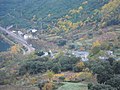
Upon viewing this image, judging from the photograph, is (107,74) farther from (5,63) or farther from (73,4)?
(73,4)

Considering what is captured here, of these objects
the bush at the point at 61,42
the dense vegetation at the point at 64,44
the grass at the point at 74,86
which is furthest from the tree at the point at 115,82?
the bush at the point at 61,42

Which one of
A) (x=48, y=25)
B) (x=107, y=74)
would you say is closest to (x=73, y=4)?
(x=48, y=25)

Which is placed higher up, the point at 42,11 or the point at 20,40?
the point at 42,11

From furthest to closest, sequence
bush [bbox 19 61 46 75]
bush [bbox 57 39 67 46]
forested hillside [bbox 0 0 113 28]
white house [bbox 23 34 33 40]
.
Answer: forested hillside [bbox 0 0 113 28]
white house [bbox 23 34 33 40]
bush [bbox 57 39 67 46]
bush [bbox 19 61 46 75]

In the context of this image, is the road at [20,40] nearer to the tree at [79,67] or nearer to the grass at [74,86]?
the tree at [79,67]

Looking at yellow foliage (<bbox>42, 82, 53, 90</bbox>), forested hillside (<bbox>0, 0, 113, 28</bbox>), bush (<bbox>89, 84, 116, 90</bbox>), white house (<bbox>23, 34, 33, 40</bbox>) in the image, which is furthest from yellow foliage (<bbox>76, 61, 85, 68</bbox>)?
white house (<bbox>23, 34, 33, 40</bbox>)

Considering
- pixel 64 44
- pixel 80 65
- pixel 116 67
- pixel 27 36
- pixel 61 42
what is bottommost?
pixel 116 67

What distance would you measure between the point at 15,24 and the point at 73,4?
11.9m

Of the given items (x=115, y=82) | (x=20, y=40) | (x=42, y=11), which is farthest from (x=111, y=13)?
(x=115, y=82)

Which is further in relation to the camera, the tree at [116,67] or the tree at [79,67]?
the tree at [79,67]

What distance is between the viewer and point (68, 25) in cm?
6494

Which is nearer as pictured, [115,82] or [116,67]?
[115,82]

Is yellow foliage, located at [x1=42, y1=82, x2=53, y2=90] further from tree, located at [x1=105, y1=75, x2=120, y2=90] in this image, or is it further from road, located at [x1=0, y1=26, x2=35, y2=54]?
road, located at [x1=0, y1=26, x2=35, y2=54]

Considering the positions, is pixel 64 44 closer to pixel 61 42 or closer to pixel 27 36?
pixel 61 42
